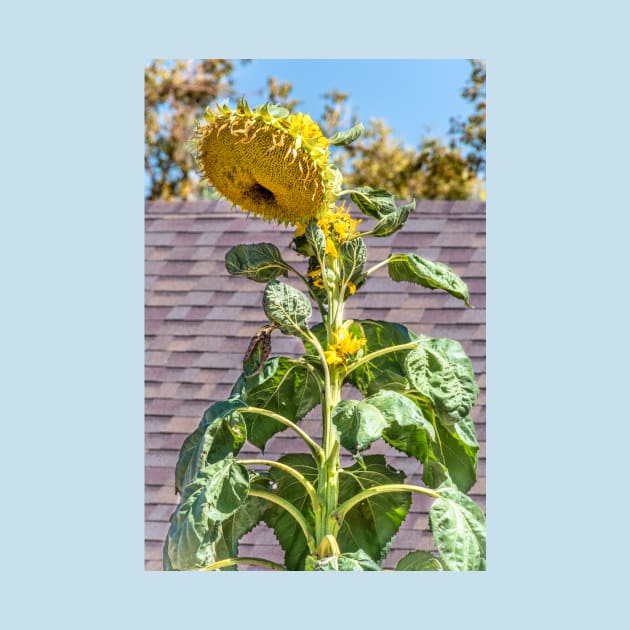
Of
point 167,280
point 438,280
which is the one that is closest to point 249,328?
point 167,280

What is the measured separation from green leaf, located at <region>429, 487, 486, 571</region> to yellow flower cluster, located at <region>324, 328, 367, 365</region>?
1.42 feet

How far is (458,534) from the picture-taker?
2.27 m

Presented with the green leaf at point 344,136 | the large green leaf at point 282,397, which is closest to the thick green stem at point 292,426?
the large green leaf at point 282,397

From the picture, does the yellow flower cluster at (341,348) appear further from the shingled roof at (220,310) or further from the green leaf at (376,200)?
the shingled roof at (220,310)

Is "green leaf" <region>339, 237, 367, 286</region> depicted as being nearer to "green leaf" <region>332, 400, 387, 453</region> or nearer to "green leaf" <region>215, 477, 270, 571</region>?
"green leaf" <region>332, 400, 387, 453</region>

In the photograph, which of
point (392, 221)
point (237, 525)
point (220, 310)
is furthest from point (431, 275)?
point (220, 310)

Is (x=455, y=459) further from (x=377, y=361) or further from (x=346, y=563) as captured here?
(x=346, y=563)

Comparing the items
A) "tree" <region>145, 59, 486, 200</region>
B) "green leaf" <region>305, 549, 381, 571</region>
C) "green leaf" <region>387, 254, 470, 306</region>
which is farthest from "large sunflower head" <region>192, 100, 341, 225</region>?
"tree" <region>145, 59, 486, 200</region>

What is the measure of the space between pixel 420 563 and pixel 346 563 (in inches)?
13.5

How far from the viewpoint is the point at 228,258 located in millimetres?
2561

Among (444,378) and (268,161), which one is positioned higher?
(268,161)

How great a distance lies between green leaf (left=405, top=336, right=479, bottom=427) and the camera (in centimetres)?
236

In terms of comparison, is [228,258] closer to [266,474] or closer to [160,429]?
[266,474]

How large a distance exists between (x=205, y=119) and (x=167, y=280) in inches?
51.4
